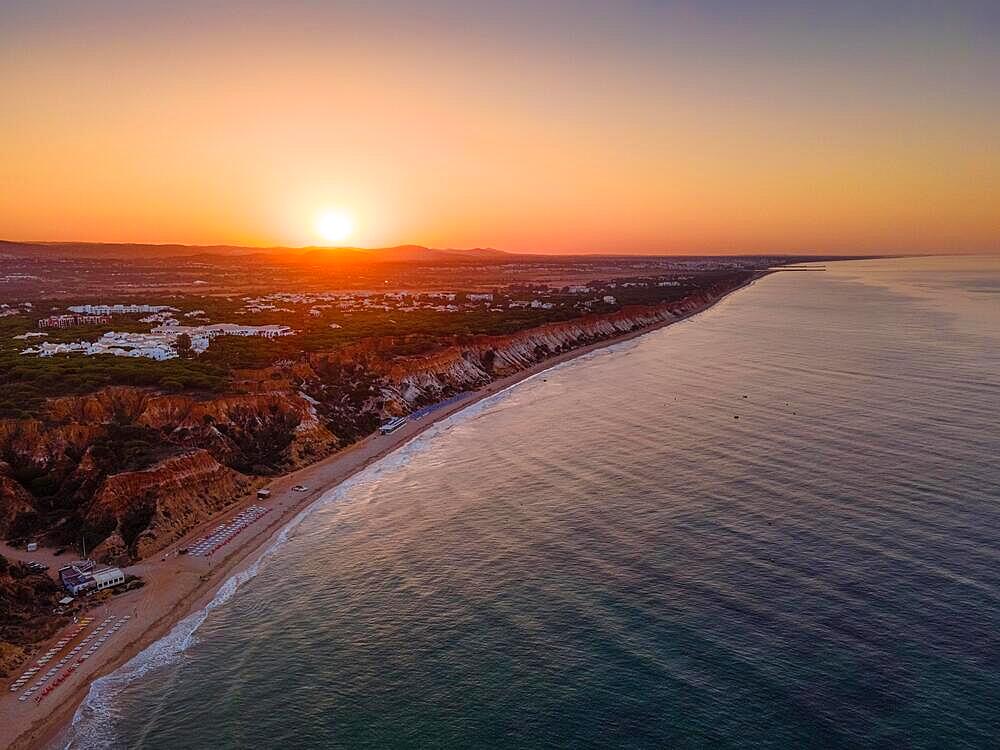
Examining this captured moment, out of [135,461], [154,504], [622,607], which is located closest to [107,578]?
[154,504]

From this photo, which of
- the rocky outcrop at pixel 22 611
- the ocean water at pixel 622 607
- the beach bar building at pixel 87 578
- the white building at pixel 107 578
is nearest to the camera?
the ocean water at pixel 622 607

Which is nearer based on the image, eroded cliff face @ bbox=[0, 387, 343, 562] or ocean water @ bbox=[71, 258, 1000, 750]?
ocean water @ bbox=[71, 258, 1000, 750]

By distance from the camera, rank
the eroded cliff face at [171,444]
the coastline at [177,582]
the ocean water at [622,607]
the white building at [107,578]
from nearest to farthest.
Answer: the ocean water at [622,607] < the coastline at [177,582] < the white building at [107,578] < the eroded cliff face at [171,444]

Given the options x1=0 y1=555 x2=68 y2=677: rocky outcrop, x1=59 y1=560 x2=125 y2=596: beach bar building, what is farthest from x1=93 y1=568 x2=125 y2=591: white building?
x1=0 y1=555 x2=68 y2=677: rocky outcrop

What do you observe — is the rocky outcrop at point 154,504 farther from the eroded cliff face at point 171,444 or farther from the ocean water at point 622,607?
the ocean water at point 622,607

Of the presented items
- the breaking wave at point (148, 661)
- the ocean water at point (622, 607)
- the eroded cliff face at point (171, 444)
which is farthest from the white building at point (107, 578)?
the ocean water at point (622, 607)

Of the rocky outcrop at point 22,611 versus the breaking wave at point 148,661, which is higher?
the rocky outcrop at point 22,611

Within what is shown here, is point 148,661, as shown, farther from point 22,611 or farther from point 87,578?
point 87,578

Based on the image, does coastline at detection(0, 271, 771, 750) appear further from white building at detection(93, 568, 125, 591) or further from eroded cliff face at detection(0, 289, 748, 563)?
eroded cliff face at detection(0, 289, 748, 563)

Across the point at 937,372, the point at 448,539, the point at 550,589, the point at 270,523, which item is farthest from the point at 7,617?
the point at 937,372
